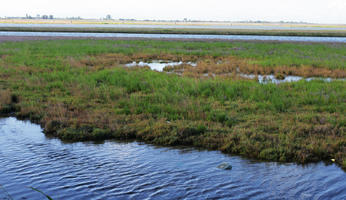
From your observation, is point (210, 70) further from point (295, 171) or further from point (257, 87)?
point (295, 171)

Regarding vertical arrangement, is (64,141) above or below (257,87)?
below

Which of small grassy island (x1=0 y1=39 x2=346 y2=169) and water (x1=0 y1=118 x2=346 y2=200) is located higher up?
small grassy island (x1=0 y1=39 x2=346 y2=169)

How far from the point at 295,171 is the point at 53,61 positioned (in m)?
22.4

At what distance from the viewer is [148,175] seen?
297 inches

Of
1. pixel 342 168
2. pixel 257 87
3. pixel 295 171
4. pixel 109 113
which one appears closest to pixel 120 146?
pixel 109 113

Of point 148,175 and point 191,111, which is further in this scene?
point 191,111

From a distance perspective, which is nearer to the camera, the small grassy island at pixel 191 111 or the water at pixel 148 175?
the water at pixel 148 175

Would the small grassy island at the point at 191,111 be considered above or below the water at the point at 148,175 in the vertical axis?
above

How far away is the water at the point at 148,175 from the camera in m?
6.70

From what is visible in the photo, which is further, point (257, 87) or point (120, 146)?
point (257, 87)

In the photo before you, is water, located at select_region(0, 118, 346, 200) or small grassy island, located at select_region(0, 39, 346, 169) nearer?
water, located at select_region(0, 118, 346, 200)

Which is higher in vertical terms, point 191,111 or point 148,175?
point 191,111

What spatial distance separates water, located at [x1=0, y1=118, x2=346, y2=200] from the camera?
22.0 feet

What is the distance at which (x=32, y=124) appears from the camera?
11742 mm
